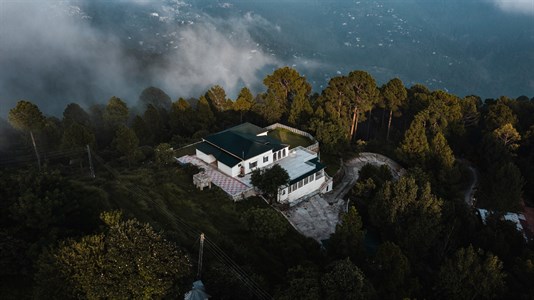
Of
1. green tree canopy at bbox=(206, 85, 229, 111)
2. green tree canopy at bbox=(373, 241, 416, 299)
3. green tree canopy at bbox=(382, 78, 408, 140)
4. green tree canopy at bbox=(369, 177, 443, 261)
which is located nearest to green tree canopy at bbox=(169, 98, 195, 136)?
green tree canopy at bbox=(206, 85, 229, 111)

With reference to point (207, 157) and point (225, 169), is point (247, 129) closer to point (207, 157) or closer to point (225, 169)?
point (207, 157)

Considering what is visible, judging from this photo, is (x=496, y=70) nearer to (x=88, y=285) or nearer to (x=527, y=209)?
(x=527, y=209)

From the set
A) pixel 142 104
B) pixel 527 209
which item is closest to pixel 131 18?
pixel 142 104

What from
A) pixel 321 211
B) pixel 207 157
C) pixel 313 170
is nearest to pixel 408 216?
pixel 321 211

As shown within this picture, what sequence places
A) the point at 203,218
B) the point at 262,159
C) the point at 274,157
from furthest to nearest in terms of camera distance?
the point at 274,157 < the point at 262,159 < the point at 203,218

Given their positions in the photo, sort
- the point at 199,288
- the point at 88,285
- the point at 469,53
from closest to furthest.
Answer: the point at 88,285
the point at 199,288
the point at 469,53

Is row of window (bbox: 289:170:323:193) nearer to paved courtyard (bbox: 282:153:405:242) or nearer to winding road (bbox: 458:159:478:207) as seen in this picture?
paved courtyard (bbox: 282:153:405:242)

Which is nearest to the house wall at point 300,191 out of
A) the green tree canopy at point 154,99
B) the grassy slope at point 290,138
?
the grassy slope at point 290,138

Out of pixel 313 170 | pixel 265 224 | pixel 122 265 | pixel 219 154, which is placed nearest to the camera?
pixel 122 265
